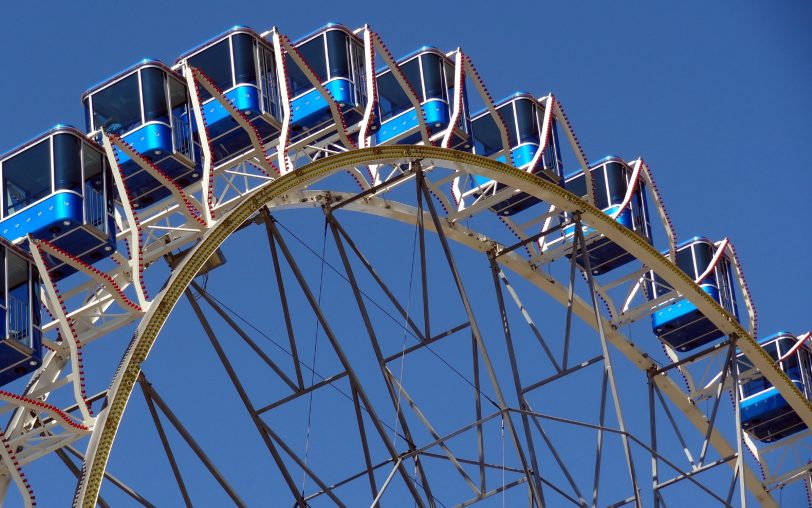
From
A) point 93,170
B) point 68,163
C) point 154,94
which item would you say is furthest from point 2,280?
point 154,94

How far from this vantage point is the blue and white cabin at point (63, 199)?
35500mm

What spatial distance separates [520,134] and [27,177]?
15975 mm

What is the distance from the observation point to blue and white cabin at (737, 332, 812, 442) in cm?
5609

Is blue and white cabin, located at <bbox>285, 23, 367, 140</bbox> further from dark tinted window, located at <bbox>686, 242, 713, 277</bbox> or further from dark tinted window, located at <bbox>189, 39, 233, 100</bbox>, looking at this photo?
dark tinted window, located at <bbox>686, 242, 713, 277</bbox>

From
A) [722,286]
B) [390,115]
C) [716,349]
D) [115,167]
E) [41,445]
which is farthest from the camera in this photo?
[722,286]

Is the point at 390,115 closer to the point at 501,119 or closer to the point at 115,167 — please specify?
the point at 501,119

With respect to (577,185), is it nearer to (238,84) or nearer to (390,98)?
(390,98)

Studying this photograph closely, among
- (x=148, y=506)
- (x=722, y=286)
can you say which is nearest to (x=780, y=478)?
(x=722, y=286)

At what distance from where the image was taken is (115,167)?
3538 cm

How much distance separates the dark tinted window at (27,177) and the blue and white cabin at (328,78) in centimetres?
678

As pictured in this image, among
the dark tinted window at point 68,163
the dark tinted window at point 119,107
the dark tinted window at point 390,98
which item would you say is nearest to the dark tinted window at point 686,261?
the dark tinted window at point 390,98

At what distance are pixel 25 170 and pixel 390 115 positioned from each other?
1154 cm

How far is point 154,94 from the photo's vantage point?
38.5m

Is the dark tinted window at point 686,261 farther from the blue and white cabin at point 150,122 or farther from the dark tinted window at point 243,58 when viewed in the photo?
the blue and white cabin at point 150,122
